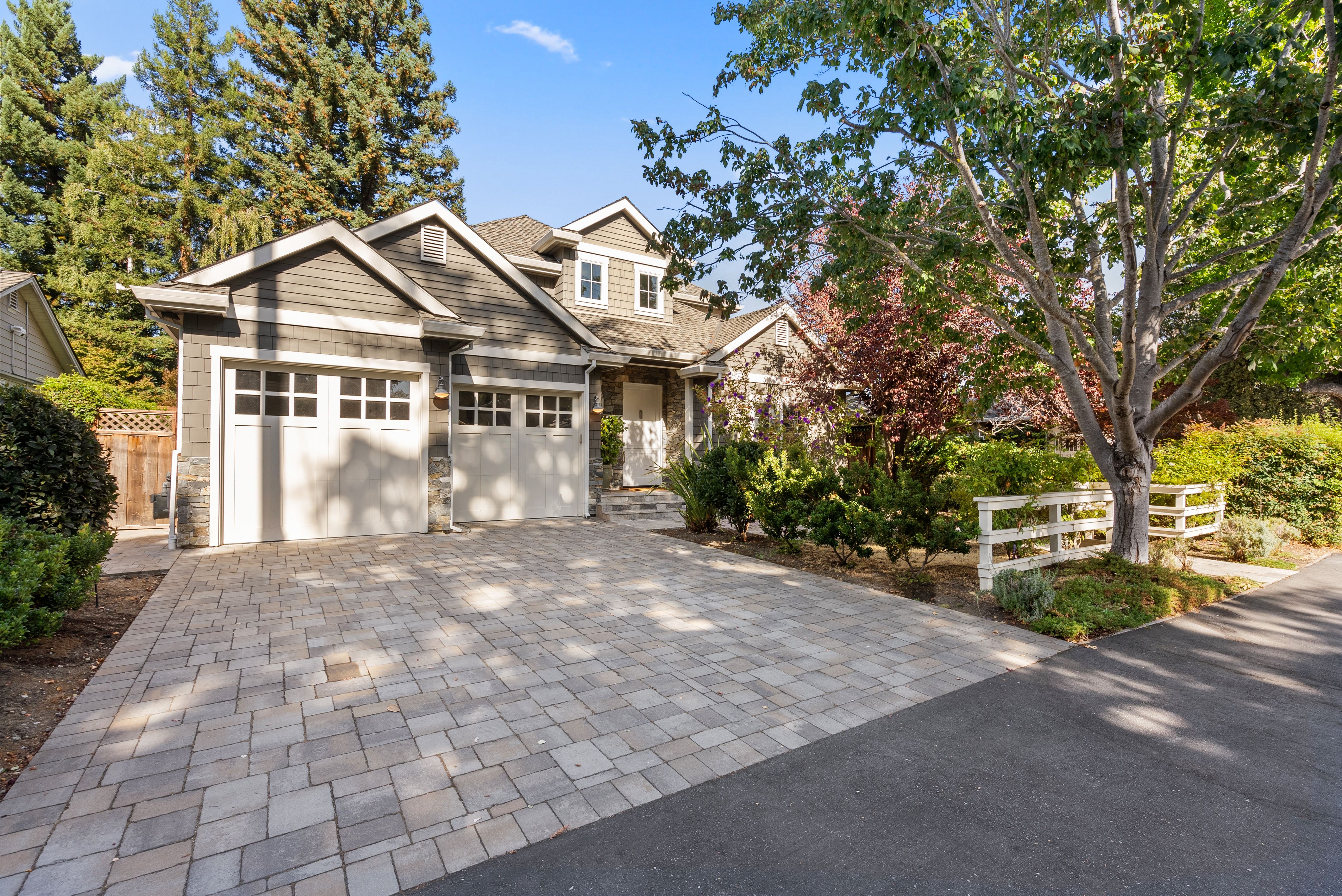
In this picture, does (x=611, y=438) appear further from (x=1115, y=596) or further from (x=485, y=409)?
(x=1115, y=596)

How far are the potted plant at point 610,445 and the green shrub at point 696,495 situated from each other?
2.57m

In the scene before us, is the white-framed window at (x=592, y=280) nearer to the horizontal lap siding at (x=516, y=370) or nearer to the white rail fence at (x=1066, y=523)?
the horizontal lap siding at (x=516, y=370)

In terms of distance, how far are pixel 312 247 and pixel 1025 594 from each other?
30.4 feet

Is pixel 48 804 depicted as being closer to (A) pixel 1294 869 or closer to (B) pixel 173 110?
(A) pixel 1294 869

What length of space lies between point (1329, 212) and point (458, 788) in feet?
27.7

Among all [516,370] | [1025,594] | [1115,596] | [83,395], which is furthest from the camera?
[83,395]

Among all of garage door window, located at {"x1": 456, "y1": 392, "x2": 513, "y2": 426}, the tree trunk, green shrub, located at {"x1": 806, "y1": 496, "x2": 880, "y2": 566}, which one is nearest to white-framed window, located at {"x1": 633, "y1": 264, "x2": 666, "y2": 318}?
garage door window, located at {"x1": 456, "y1": 392, "x2": 513, "y2": 426}

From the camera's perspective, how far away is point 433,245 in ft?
32.6

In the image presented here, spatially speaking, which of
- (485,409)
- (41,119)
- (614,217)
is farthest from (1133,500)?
(41,119)

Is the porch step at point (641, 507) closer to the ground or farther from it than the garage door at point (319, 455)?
closer to the ground

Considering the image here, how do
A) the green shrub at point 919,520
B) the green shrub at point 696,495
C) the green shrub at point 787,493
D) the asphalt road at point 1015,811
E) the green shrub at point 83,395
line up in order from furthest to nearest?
the green shrub at point 83,395, the green shrub at point 696,495, the green shrub at point 787,493, the green shrub at point 919,520, the asphalt road at point 1015,811

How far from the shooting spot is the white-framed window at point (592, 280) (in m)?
13.0

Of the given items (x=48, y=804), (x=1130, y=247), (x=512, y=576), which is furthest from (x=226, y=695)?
(x=1130, y=247)

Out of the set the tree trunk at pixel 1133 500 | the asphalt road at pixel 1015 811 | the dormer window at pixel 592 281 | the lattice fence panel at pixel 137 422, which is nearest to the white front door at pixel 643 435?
the dormer window at pixel 592 281
